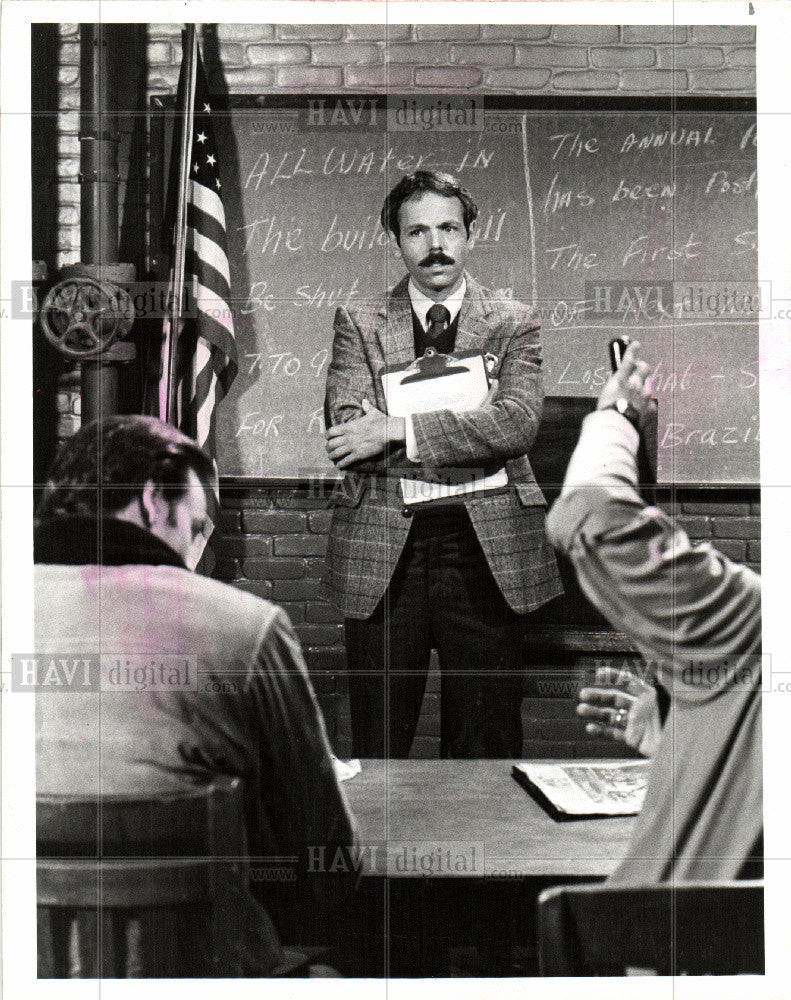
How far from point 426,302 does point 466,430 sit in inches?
12.2

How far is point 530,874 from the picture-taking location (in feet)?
6.86

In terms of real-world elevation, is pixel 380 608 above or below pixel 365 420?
below

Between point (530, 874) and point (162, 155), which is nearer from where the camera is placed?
point (530, 874)

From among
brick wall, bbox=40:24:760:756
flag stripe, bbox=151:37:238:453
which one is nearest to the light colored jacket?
brick wall, bbox=40:24:760:756

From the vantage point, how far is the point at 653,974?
2348mm

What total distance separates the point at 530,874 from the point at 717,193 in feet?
5.19

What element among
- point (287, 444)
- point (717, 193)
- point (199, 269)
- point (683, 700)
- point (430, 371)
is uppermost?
point (717, 193)

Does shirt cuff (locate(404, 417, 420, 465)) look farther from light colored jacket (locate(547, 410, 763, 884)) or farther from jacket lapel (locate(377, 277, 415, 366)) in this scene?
light colored jacket (locate(547, 410, 763, 884))

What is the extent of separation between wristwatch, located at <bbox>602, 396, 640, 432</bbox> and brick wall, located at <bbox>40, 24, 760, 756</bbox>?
20 centimetres

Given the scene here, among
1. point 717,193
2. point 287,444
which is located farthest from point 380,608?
point 717,193

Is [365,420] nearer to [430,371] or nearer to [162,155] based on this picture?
[430,371]

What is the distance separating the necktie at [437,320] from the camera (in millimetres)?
2377

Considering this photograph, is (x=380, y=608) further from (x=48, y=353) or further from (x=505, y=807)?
(x=48, y=353)

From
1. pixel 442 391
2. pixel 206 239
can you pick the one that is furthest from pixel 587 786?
pixel 206 239
